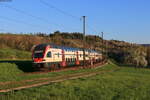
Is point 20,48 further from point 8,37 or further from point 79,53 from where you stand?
point 79,53

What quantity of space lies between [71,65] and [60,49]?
21.2 ft

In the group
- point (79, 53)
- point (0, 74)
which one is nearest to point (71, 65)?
point (79, 53)

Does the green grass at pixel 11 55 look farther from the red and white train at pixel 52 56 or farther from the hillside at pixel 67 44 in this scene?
the red and white train at pixel 52 56

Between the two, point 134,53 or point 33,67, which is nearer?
point 33,67

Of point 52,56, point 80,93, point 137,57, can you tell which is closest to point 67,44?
point 137,57

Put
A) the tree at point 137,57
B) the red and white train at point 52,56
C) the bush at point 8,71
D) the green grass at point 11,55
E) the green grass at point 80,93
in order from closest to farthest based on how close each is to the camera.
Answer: the green grass at point 80,93
the bush at point 8,71
the red and white train at point 52,56
the green grass at point 11,55
the tree at point 137,57

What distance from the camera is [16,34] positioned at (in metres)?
79.5

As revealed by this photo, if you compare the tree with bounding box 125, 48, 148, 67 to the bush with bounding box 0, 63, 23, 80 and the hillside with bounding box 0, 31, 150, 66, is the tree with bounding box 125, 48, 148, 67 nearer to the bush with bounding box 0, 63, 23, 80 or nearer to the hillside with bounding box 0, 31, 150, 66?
the hillside with bounding box 0, 31, 150, 66

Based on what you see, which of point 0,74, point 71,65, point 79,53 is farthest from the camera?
point 79,53

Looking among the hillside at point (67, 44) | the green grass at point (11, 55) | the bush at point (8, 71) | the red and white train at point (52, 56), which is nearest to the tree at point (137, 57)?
the hillside at point (67, 44)

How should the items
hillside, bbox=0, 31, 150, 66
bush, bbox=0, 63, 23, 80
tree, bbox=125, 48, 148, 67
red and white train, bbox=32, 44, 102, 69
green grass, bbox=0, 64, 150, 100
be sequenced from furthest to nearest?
tree, bbox=125, 48, 148, 67, hillside, bbox=0, 31, 150, 66, red and white train, bbox=32, 44, 102, 69, bush, bbox=0, 63, 23, 80, green grass, bbox=0, 64, 150, 100

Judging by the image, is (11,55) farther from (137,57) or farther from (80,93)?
(137,57)

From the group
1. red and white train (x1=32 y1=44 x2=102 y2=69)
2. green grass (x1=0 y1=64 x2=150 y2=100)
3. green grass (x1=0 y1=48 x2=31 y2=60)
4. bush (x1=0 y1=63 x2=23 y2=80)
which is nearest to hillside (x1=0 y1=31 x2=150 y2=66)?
green grass (x1=0 y1=48 x2=31 y2=60)

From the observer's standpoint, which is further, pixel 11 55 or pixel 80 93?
pixel 11 55
